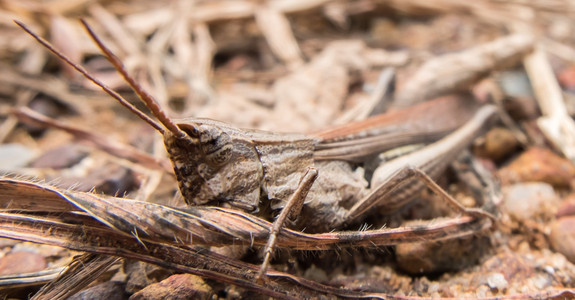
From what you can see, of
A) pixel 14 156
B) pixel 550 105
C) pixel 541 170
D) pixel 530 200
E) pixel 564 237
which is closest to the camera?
pixel 564 237

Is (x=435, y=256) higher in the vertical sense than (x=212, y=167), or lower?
lower

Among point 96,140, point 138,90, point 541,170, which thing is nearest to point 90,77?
point 138,90

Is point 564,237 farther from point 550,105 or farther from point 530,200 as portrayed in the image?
point 550,105

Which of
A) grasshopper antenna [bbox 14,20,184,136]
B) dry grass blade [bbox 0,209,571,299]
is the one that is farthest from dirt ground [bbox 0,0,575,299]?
grasshopper antenna [bbox 14,20,184,136]

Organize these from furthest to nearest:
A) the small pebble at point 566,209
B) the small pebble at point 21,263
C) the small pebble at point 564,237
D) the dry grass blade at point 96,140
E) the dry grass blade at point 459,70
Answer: the dry grass blade at point 459,70, the dry grass blade at point 96,140, the small pebble at point 566,209, the small pebble at point 564,237, the small pebble at point 21,263

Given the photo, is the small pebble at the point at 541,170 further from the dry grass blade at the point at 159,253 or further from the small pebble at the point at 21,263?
the small pebble at the point at 21,263

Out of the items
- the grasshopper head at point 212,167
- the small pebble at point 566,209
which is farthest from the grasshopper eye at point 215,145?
the small pebble at point 566,209
